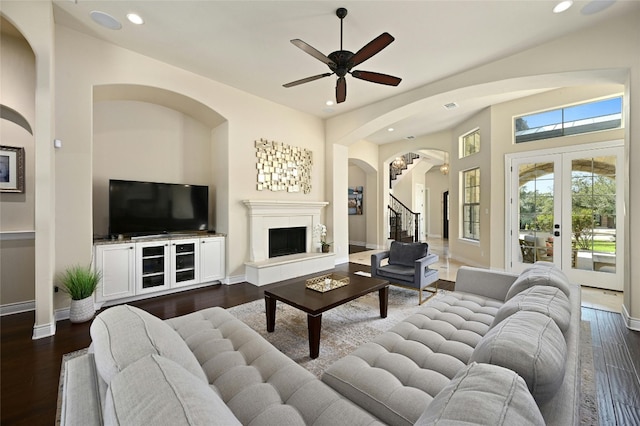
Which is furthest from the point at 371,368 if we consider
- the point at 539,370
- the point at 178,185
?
the point at 178,185

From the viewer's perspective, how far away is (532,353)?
3.15 ft

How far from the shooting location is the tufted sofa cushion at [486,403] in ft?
2.22

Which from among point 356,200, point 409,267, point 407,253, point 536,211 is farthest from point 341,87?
point 356,200

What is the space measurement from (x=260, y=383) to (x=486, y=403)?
3.25 feet

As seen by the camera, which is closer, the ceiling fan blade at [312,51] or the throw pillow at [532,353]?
the throw pillow at [532,353]

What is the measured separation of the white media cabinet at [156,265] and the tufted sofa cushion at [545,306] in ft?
13.5

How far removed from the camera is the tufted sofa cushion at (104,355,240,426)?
65 centimetres

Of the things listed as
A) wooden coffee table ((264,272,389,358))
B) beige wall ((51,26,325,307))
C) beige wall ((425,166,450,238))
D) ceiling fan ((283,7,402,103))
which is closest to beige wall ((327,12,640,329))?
ceiling fan ((283,7,402,103))

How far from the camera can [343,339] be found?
9.09 feet

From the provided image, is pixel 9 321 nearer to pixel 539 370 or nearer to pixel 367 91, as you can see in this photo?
pixel 539 370

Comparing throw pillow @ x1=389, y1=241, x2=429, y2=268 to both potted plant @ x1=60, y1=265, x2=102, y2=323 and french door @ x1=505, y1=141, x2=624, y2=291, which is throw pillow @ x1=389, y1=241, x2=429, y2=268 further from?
potted plant @ x1=60, y1=265, x2=102, y2=323

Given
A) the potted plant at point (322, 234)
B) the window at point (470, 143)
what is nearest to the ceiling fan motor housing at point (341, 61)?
the potted plant at point (322, 234)

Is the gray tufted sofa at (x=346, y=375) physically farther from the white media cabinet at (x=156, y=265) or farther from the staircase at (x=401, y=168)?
the staircase at (x=401, y=168)

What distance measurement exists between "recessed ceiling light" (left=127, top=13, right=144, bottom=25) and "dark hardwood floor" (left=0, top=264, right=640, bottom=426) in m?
3.40
